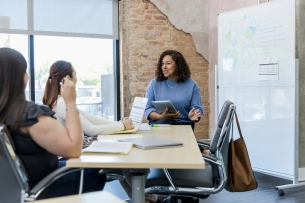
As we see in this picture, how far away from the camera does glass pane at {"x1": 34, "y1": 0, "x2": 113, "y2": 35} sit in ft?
15.6

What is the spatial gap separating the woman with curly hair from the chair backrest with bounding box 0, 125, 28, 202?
1.81m

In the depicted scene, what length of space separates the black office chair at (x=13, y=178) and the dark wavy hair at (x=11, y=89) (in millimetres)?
97

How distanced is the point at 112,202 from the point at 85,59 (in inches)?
167

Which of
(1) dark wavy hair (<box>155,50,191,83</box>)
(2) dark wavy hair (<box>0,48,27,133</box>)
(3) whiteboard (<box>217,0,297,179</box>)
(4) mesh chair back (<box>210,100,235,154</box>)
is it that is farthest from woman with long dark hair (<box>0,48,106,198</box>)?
(3) whiteboard (<box>217,0,297,179</box>)

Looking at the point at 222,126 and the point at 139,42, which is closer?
the point at 222,126

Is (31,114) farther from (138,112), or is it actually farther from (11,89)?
(138,112)

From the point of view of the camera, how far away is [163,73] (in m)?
3.70

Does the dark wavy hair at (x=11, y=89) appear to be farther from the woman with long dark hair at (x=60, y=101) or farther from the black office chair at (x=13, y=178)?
the woman with long dark hair at (x=60, y=101)

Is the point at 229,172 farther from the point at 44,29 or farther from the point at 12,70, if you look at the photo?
the point at 44,29

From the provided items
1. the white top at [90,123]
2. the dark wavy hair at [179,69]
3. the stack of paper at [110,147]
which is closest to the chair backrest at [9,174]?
the stack of paper at [110,147]

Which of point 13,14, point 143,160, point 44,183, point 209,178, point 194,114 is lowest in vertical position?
point 209,178

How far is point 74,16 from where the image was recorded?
16.1ft

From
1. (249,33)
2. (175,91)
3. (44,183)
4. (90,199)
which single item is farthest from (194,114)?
(90,199)

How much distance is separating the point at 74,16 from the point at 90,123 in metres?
2.68
